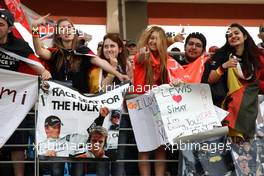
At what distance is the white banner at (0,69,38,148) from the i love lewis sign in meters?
0.85

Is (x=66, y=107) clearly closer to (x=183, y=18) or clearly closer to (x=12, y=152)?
(x=12, y=152)

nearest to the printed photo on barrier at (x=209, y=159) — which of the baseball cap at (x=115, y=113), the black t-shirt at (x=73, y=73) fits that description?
the baseball cap at (x=115, y=113)

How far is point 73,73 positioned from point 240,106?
4.78 ft

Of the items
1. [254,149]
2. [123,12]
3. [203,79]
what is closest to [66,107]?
[203,79]

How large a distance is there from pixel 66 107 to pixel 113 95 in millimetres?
410

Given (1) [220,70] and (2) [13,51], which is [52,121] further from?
(1) [220,70]

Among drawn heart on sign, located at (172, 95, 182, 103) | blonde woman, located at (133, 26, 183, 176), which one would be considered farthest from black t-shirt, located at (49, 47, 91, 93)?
drawn heart on sign, located at (172, 95, 182, 103)

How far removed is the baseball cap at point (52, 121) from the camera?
174 inches

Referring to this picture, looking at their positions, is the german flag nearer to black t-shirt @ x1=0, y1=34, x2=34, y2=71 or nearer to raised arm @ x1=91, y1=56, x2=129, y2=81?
raised arm @ x1=91, y1=56, x2=129, y2=81

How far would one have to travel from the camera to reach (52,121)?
443cm

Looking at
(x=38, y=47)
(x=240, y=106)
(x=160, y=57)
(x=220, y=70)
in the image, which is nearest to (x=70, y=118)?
(x=38, y=47)

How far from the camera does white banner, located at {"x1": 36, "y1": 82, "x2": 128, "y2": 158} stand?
4.41 metres

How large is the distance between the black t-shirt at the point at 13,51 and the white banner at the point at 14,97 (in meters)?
0.06

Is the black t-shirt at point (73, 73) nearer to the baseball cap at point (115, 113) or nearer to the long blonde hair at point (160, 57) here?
the baseball cap at point (115, 113)
